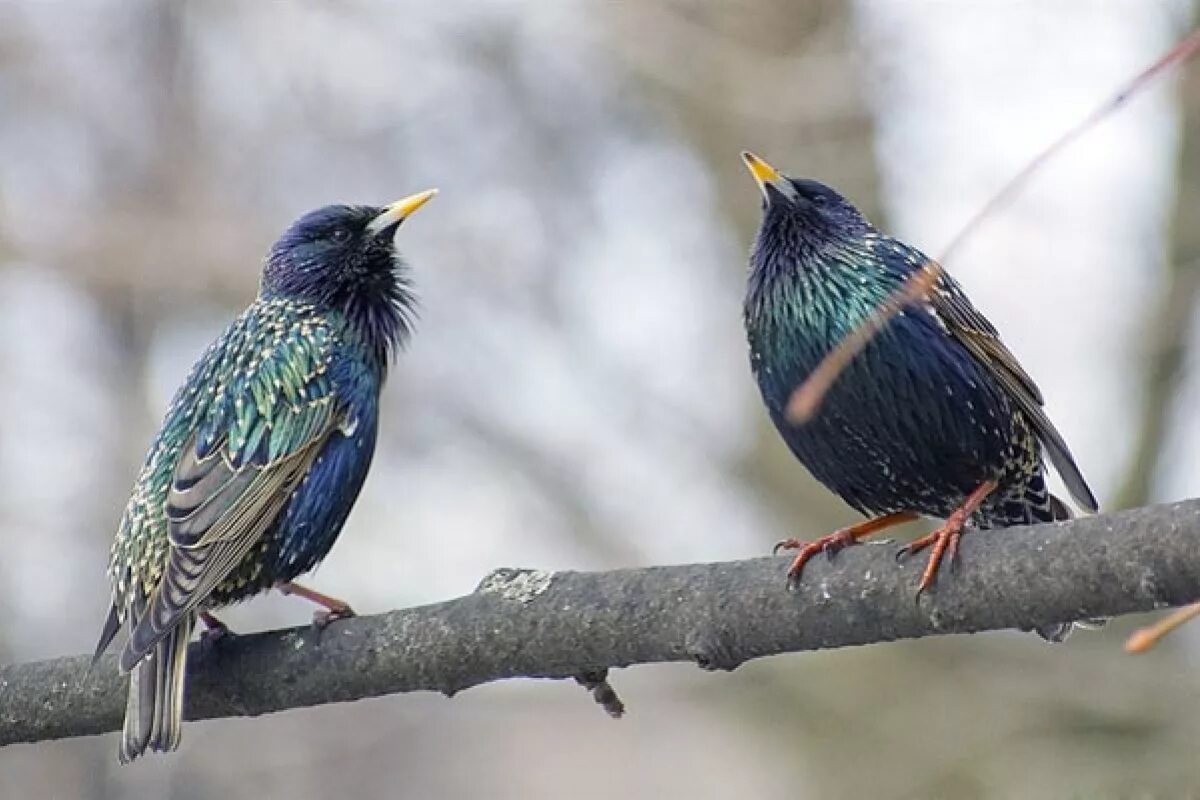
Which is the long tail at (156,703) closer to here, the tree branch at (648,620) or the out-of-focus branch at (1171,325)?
the tree branch at (648,620)

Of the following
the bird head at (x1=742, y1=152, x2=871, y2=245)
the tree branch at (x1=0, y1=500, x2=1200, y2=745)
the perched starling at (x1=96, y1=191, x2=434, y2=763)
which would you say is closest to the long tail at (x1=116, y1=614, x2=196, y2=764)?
the perched starling at (x1=96, y1=191, x2=434, y2=763)

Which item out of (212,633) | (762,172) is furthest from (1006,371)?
(212,633)

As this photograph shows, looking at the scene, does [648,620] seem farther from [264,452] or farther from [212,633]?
[264,452]

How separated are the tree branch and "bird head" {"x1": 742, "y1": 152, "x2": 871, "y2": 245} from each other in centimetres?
115

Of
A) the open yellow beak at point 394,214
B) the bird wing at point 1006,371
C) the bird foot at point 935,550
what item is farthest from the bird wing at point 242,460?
the bird foot at point 935,550

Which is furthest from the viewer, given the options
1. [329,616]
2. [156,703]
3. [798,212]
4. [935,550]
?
[798,212]

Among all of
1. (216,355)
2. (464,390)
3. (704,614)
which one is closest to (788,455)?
(464,390)

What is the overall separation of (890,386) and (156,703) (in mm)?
1571

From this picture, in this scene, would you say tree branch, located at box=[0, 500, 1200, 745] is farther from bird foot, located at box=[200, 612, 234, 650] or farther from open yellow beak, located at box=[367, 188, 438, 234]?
open yellow beak, located at box=[367, 188, 438, 234]

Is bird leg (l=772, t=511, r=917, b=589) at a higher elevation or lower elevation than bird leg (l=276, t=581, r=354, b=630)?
higher

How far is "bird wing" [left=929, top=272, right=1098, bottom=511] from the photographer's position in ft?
12.5

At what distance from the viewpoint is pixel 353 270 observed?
14.4 ft

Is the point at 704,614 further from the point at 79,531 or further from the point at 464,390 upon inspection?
the point at 79,531

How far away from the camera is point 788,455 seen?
9.15m
